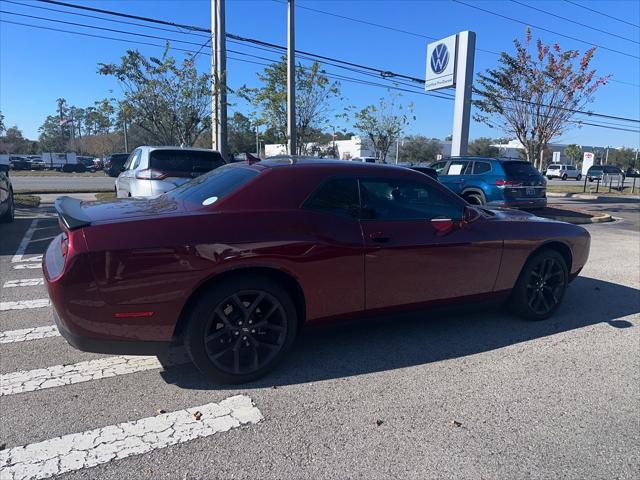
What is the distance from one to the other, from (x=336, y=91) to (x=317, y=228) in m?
19.3

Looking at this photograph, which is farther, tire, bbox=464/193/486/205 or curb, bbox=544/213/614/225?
curb, bbox=544/213/614/225

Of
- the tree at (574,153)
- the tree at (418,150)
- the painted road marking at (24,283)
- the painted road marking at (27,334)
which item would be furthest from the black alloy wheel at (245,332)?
the tree at (574,153)

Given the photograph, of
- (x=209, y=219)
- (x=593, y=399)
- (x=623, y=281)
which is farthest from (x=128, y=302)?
(x=623, y=281)

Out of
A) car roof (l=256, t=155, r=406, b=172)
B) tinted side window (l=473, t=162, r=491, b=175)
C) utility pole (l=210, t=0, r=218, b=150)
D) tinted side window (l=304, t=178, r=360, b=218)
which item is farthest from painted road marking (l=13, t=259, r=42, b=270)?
tinted side window (l=473, t=162, r=491, b=175)

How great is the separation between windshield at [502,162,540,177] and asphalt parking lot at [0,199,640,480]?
27.4ft

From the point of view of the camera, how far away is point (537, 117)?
21031 mm

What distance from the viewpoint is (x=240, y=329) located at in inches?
130

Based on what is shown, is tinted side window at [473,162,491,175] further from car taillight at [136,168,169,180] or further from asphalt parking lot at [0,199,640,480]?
asphalt parking lot at [0,199,640,480]

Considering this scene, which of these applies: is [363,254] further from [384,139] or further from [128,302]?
[384,139]

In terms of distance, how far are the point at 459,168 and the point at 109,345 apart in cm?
1203

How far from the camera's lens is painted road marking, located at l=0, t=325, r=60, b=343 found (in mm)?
4055

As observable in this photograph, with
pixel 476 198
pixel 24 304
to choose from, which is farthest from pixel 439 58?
pixel 24 304

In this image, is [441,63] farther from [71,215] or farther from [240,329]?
[71,215]

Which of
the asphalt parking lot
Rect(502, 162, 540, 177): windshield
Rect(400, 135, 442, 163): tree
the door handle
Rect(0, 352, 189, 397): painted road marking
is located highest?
Rect(400, 135, 442, 163): tree
